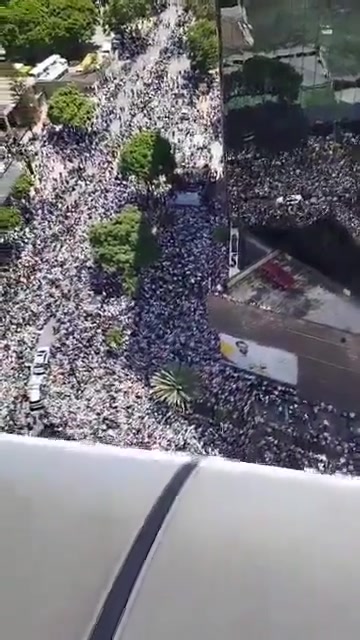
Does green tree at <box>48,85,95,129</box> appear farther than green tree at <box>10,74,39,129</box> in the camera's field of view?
No

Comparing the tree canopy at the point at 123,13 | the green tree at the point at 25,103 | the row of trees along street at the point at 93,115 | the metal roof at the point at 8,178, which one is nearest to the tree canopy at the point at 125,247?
the row of trees along street at the point at 93,115

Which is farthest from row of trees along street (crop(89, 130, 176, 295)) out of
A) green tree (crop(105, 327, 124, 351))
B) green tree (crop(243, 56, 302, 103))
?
green tree (crop(243, 56, 302, 103))

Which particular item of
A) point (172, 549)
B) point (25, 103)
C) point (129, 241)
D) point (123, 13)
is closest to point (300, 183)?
point (129, 241)

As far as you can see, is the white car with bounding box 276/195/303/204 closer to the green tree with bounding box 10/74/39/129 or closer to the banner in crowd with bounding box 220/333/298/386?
the banner in crowd with bounding box 220/333/298/386

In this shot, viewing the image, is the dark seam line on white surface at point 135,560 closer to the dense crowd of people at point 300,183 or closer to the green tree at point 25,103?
the dense crowd of people at point 300,183

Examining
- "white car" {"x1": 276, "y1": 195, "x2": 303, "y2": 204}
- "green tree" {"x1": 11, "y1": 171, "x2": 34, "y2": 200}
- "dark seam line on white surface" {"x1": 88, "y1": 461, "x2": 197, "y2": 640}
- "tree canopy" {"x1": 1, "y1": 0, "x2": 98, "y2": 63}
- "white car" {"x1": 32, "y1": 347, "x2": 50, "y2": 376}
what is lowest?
"white car" {"x1": 32, "y1": 347, "x2": 50, "y2": 376}

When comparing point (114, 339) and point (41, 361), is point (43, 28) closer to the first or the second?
point (114, 339)
